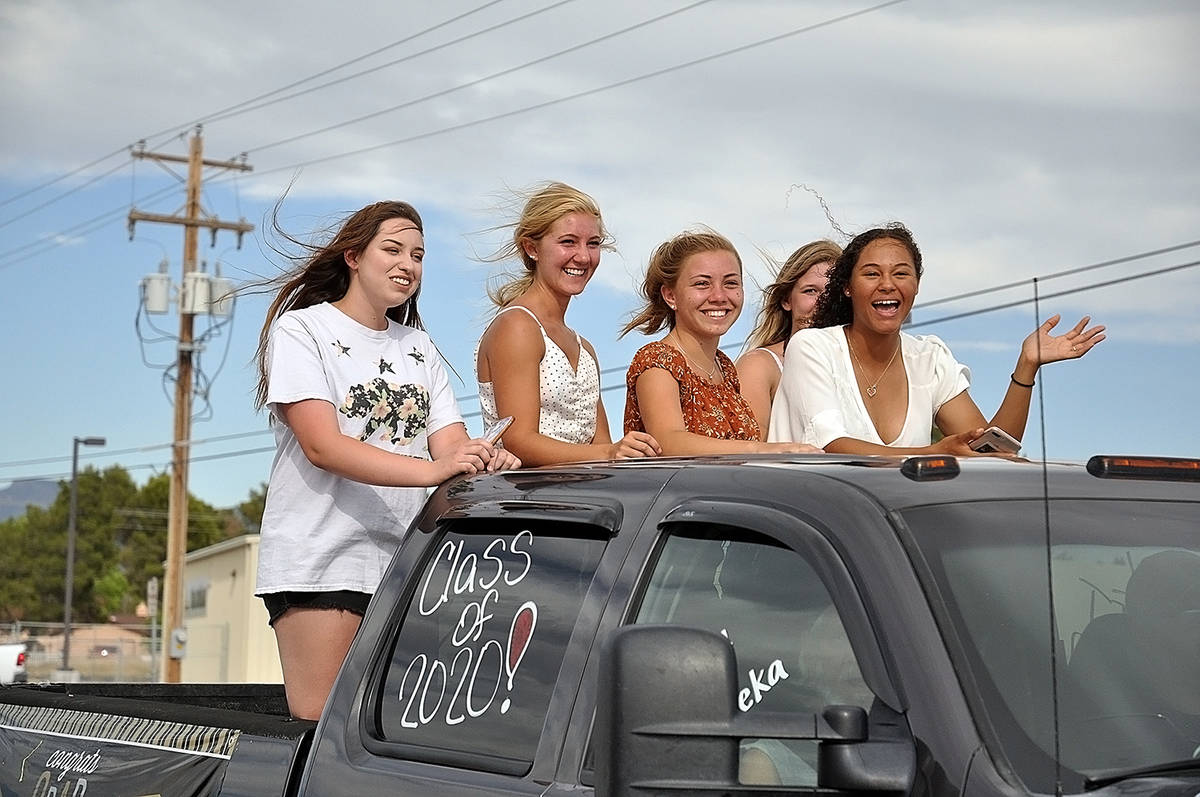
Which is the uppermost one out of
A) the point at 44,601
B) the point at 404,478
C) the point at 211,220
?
the point at 211,220

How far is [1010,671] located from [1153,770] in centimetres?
23

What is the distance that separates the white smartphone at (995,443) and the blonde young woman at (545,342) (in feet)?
3.73

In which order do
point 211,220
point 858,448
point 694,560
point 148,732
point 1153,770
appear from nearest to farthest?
point 1153,770 → point 694,560 → point 148,732 → point 858,448 → point 211,220

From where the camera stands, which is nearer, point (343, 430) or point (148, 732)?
point (148, 732)

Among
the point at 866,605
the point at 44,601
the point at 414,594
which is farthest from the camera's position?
the point at 44,601

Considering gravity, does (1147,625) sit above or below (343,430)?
below

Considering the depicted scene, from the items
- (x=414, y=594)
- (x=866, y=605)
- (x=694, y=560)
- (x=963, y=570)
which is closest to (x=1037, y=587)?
(x=963, y=570)

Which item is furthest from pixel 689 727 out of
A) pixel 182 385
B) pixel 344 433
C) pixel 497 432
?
pixel 182 385

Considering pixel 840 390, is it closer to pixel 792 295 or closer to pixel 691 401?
pixel 691 401

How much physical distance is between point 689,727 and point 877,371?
266cm

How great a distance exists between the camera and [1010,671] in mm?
2307

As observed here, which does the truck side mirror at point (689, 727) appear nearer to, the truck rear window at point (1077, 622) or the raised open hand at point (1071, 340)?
the truck rear window at point (1077, 622)

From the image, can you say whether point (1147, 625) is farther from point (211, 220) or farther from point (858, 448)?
point (211, 220)

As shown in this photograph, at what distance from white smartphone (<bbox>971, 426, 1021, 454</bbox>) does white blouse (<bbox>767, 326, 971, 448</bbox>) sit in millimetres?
777
